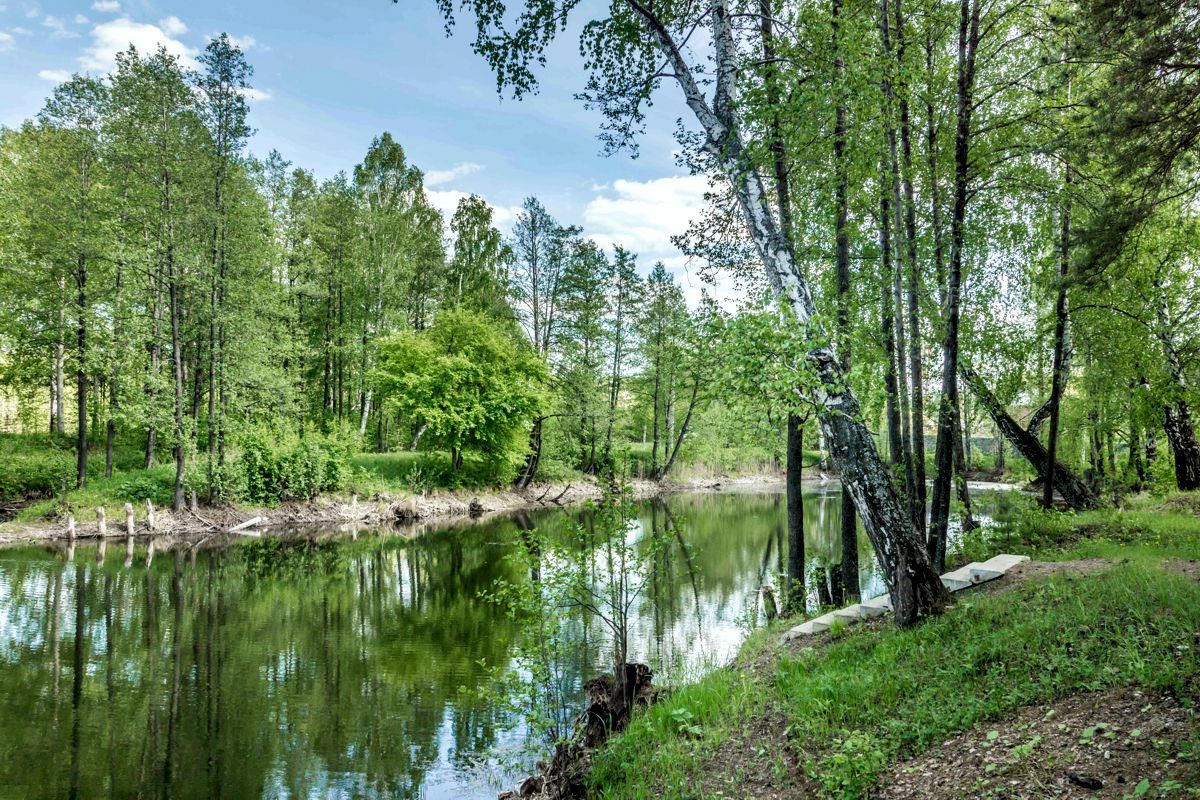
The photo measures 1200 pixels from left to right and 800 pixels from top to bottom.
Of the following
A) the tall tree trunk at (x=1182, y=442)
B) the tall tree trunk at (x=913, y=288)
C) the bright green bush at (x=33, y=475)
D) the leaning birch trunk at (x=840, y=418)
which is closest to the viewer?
the leaning birch trunk at (x=840, y=418)

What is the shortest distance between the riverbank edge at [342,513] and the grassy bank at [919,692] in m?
8.00

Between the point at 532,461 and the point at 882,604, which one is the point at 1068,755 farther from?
the point at 532,461

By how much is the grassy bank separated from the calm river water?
185 cm

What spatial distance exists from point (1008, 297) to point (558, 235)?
24.2 metres

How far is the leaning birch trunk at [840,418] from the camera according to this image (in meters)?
6.40

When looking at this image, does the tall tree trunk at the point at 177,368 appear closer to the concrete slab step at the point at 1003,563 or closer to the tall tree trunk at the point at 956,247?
the tall tree trunk at the point at 956,247

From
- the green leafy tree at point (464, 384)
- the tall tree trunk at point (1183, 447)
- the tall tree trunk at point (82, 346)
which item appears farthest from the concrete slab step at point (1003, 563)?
the tall tree trunk at point (82, 346)

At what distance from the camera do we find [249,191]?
24391 mm

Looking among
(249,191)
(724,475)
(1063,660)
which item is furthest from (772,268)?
(724,475)

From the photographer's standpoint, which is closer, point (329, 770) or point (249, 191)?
point (329, 770)

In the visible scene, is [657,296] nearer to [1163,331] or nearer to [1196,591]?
[1163,331]

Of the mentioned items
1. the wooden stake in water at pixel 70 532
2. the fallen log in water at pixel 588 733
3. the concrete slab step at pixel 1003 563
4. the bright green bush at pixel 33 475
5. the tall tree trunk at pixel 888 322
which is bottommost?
the fallen log in water at pixel 588 733

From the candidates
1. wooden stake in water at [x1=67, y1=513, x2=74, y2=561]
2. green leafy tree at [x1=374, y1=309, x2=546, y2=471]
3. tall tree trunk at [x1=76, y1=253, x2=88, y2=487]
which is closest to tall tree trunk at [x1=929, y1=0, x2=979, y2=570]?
wooden stake in water at [x1=67, y1=513, x2=74, y2=561]

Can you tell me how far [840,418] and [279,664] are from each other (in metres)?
9.35
